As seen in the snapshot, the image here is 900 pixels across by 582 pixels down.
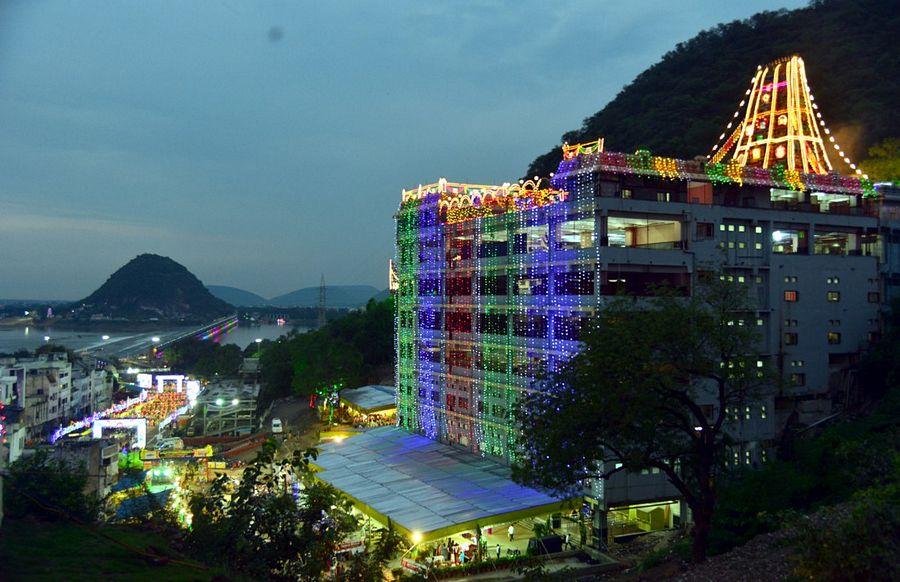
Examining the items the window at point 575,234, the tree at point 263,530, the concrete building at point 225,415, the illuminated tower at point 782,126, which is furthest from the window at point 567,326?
the concrete building at point 225,415

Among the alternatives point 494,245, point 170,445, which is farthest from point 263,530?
point 170,445

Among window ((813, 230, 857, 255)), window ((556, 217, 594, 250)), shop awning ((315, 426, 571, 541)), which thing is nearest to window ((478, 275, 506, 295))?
window ((556, 217, 594, 250))

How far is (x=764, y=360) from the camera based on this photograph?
26.9 meters

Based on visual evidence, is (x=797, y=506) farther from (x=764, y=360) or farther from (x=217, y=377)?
(x=217, y=377)

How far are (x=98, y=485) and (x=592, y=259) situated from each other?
22.2 meters

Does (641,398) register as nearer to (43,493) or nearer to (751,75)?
(43,493)

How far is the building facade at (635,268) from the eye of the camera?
937 inches

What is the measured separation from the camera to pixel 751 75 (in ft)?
168

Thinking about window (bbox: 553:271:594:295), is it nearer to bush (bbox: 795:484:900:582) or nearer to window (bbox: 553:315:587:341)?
window (bbox: 553:315:587:341)

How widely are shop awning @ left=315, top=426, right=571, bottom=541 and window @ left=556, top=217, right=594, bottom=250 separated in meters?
9.27

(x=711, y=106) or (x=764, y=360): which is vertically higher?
(x=711, y=106)

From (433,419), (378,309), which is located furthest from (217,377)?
(433,419)

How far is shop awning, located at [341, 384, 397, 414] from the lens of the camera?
44.1 m

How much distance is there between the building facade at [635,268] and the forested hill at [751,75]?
16156 millimetres
